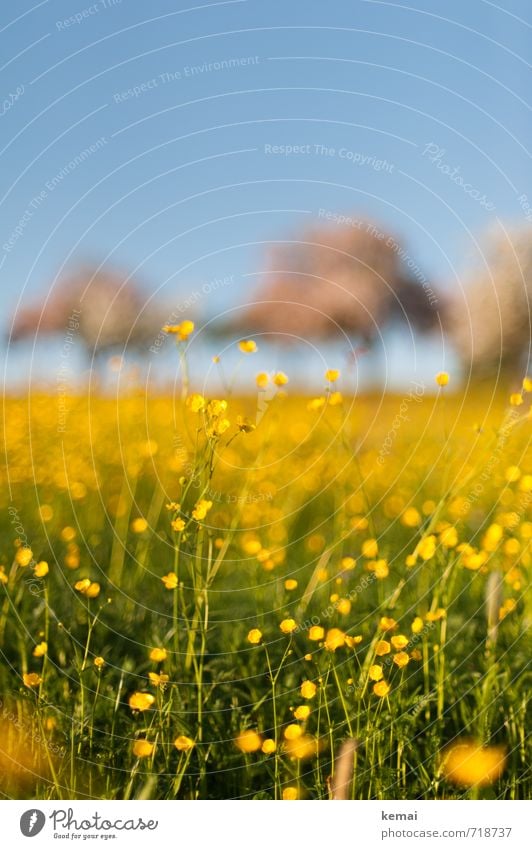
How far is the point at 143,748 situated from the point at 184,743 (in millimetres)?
85

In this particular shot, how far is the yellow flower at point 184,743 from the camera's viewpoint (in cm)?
147

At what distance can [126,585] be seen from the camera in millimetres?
2061

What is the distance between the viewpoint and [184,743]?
1492 mm

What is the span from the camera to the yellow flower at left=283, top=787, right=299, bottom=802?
5.08 feet

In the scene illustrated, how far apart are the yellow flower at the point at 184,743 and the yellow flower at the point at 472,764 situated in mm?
533

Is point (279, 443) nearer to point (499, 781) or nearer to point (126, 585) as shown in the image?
point (126, 585)

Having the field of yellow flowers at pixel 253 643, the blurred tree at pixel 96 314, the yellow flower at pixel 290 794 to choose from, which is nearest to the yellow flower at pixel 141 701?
the field of yellow flowers at pixel 253 643

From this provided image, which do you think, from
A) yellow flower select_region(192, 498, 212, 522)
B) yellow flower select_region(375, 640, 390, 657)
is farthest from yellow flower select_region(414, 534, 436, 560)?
yellow flower select_region(192, 498, 212, 522)

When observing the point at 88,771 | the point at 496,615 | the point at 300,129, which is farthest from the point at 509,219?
the point at 88,771

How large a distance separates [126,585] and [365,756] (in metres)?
0.79

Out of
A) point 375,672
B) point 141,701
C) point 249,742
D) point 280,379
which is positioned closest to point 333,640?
point 375,672

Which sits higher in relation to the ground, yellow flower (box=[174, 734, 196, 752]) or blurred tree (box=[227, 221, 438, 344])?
blurred tree (box=[227, 221, 438, 344])

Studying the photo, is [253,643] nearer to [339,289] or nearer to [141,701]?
[141,701]

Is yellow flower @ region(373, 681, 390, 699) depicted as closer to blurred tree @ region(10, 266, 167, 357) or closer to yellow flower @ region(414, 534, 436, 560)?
yellow flower @ region(414, 534, 436, 560)
